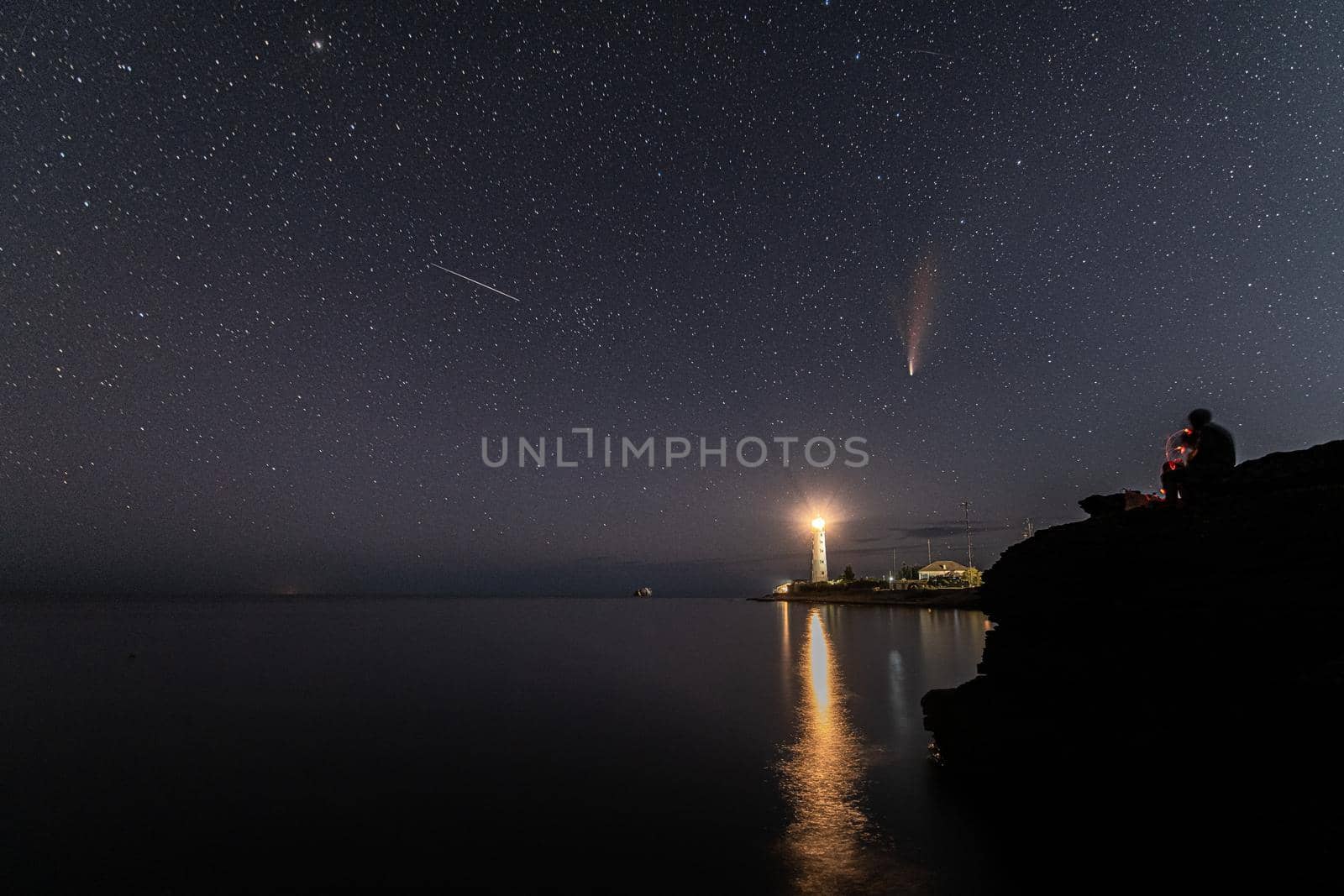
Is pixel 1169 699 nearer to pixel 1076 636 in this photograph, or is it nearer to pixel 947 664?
pixel 1076 636

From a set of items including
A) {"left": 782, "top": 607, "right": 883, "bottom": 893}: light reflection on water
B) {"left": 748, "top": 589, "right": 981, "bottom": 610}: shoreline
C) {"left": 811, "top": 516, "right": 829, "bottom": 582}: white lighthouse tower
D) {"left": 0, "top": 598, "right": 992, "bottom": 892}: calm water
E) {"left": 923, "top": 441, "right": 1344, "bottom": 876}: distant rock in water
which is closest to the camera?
{"left": 923, "top": 441, "right": 1344, "bottom": 876}: distant rock in water

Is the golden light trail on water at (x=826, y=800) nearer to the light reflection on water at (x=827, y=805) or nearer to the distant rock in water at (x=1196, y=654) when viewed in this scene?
the light reflection on water at (x=827, y=805)

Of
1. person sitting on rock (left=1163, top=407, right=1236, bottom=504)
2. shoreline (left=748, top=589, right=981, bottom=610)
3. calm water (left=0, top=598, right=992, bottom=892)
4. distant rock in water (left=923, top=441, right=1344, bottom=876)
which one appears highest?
person sitting on rock (left=1163, top=407, right=1236, bottom=504)

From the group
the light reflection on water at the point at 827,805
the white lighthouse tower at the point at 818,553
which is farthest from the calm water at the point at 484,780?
the white lighthouse tower at the point at 818,553

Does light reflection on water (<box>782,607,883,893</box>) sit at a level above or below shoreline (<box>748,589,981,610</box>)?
above

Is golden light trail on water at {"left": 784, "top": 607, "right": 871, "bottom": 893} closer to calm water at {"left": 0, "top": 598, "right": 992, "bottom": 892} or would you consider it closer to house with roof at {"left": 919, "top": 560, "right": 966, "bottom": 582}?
calm water at {"left": 0, "top": 598, "right": 992, "bottom": 892}

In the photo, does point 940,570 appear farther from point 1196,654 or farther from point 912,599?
point 1196,654

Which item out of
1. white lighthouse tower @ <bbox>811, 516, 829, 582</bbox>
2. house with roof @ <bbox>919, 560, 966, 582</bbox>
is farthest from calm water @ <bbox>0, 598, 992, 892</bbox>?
white lighthouse tower @ <bbox>811, 516, 829, 582</bbox>
